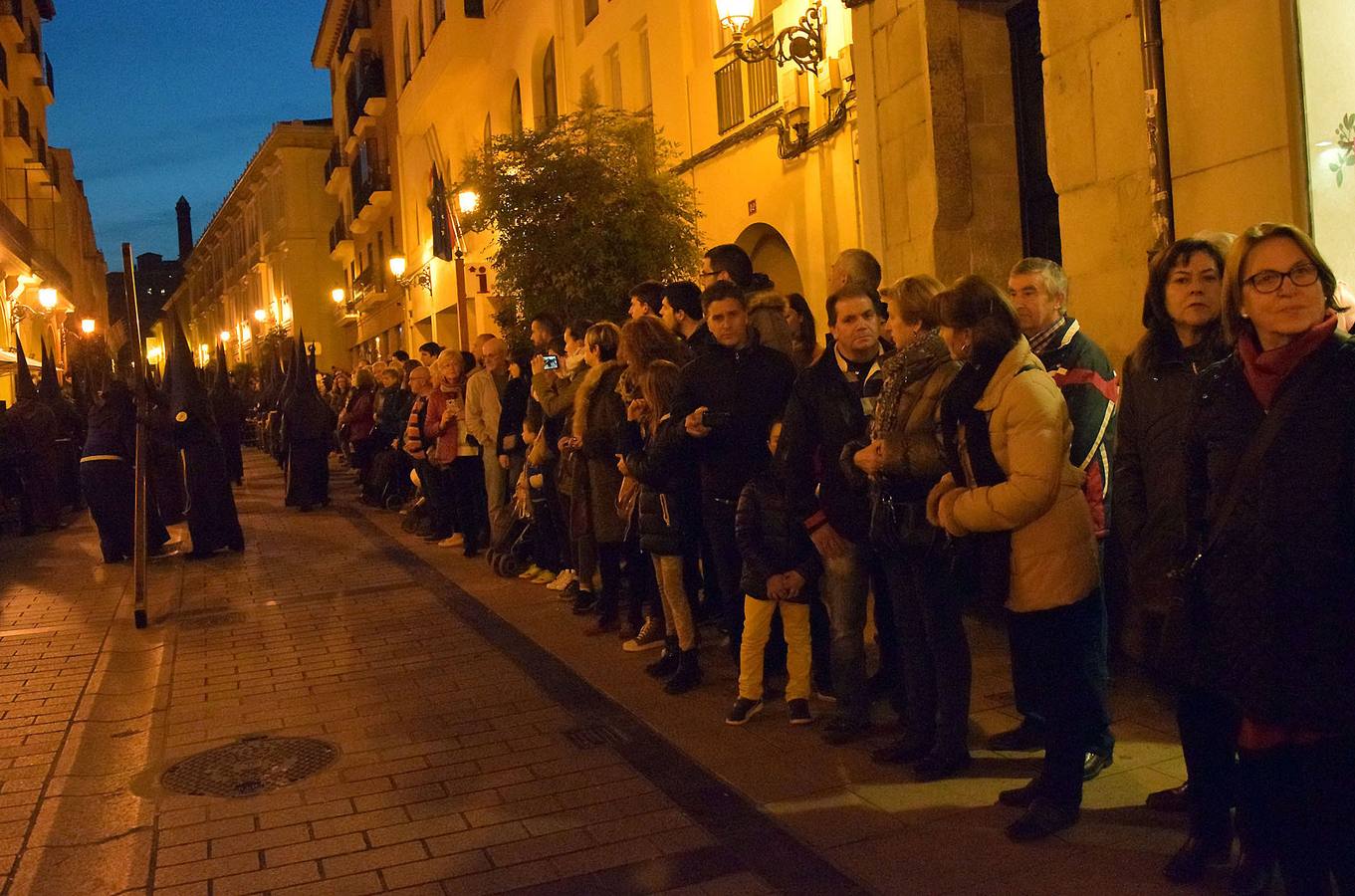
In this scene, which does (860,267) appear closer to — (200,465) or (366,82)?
(200,465)

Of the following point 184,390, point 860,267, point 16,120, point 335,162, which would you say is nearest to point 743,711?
point 860,267

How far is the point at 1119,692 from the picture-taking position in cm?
592

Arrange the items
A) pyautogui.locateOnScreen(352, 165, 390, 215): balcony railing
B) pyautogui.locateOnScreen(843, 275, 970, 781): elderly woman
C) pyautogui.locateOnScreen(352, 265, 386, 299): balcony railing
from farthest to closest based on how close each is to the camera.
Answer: pyautogui.locateOnScreen(352, 265, 386, 299): balcony railing
pyautogui.locateOnScreen(352, 165, 390, 215): balcony railing
pyautogui.locateOnScreen(843, 275, 970, 781): elderly woman

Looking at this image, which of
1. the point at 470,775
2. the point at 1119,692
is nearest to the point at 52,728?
the point at 470,775

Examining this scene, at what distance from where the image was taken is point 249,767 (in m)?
5.68

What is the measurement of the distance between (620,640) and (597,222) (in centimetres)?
597

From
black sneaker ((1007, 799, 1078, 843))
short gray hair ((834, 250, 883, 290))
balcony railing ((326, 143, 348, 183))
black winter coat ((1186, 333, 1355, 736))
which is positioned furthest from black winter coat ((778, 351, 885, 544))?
balcony railing ((326, 143, 348, 183))

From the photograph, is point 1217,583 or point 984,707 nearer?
point 1217,583

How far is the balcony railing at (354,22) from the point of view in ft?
124

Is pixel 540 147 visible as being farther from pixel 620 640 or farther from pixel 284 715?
pixel 284 715

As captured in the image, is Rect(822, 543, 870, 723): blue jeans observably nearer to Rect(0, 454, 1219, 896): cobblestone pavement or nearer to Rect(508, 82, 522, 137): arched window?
Rect(0, 454, 1219, 896): cobblestone pavement

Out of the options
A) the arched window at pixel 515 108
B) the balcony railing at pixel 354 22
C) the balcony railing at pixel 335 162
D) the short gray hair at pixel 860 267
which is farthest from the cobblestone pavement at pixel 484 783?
the balcony railing at pixel 335 162

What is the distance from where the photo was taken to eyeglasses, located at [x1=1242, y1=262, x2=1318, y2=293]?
10.2 feet

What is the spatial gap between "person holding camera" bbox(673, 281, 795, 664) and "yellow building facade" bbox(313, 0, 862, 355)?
6.32 metres
